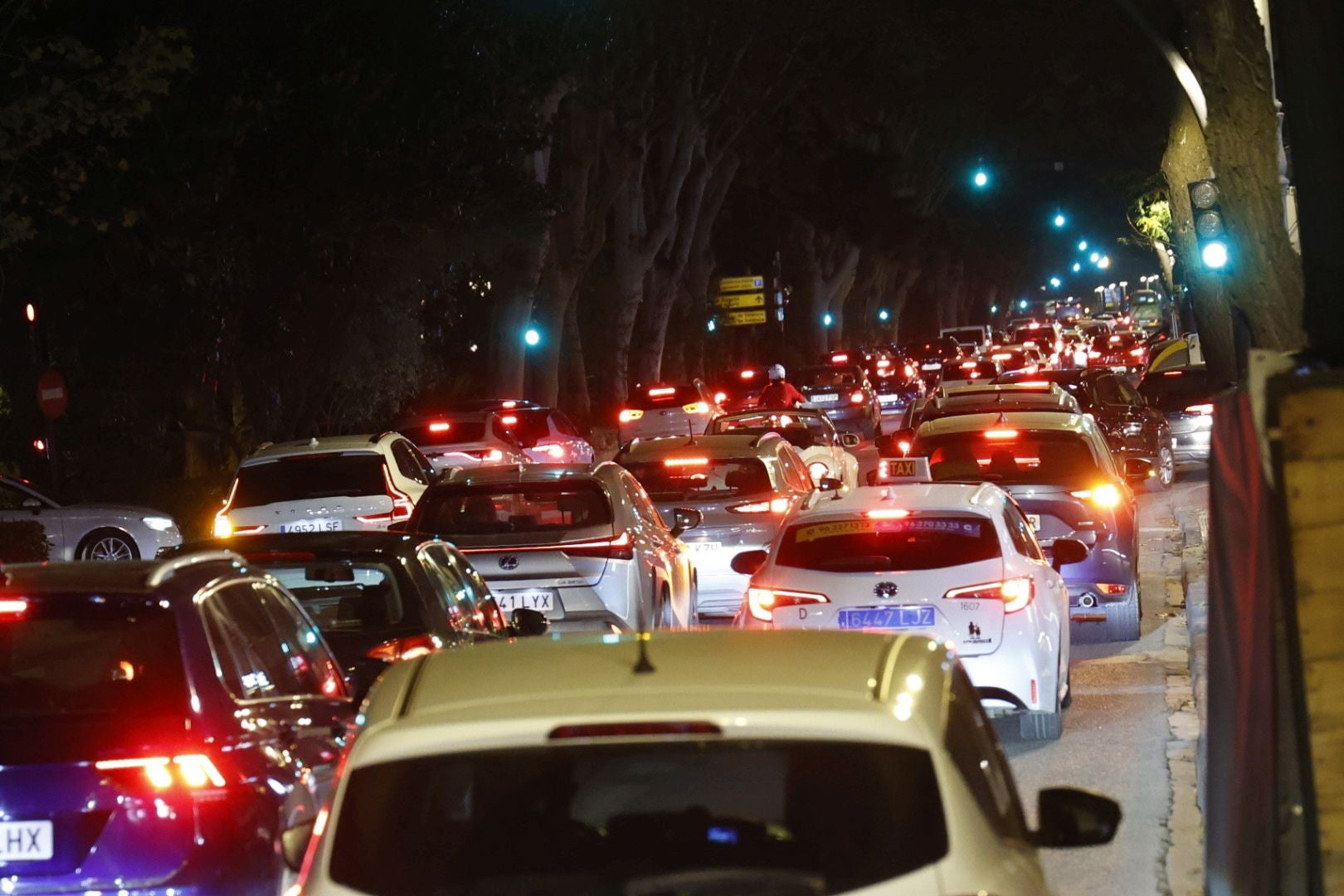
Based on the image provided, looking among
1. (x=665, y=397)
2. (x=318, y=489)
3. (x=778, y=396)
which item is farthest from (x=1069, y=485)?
(x=665, y=397)

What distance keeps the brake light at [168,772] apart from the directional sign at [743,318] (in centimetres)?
6468

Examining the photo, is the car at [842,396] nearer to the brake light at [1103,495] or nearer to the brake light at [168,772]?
the brake light at [1103,495]

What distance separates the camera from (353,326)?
34.8 meters

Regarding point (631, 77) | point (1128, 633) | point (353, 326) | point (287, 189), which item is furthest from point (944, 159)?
point (1128, 633)

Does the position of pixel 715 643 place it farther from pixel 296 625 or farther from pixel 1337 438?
pixel 296 625

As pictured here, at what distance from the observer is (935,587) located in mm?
11797

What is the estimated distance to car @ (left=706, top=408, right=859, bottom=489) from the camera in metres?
26.4

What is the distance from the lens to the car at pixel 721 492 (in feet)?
58.9

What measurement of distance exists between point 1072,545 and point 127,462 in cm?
2103

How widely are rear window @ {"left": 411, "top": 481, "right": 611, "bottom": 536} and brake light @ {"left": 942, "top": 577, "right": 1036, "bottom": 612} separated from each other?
3.03 metres

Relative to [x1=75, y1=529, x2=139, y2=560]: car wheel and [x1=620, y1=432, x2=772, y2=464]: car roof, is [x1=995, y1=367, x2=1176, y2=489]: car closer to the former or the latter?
[x1=620, y1=432, x2=772, y2=464]: car roof

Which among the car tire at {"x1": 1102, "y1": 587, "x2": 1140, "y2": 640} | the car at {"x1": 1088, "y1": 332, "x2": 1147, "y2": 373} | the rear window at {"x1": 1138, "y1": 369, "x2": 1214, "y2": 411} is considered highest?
the car at {"x1": 1088, "y1": 332, "x2": 1147, "y2": 373}

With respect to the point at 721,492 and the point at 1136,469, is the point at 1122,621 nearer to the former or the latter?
the point at 1136,469

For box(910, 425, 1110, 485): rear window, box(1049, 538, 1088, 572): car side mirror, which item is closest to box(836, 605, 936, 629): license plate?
→ box(1049, 538, 1088, 572): car side mirror
